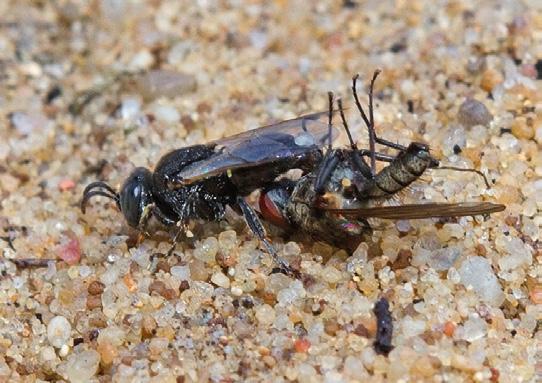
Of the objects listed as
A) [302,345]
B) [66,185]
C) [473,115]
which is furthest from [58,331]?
[473,115]

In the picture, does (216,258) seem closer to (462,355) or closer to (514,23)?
(462,355)

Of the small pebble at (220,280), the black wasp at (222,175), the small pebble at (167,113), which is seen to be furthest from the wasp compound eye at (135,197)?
the small pebble at (167,113)

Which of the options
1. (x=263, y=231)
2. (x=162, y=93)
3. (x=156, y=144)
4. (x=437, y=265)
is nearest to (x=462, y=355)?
(x=437, y=265)

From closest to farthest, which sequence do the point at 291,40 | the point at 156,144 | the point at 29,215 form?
the point at 29,215
the point at 156,144
the point at 291,40

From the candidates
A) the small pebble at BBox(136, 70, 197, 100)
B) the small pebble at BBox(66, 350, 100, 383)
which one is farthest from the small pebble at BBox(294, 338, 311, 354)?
the small pebble at BBox(136, 70, 197, 100)

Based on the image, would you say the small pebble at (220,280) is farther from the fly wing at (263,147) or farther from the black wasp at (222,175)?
the fly wing at (263,147)

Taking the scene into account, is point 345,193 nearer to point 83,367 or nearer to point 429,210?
point 429,210

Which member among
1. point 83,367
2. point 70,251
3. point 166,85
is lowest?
point 83,367
